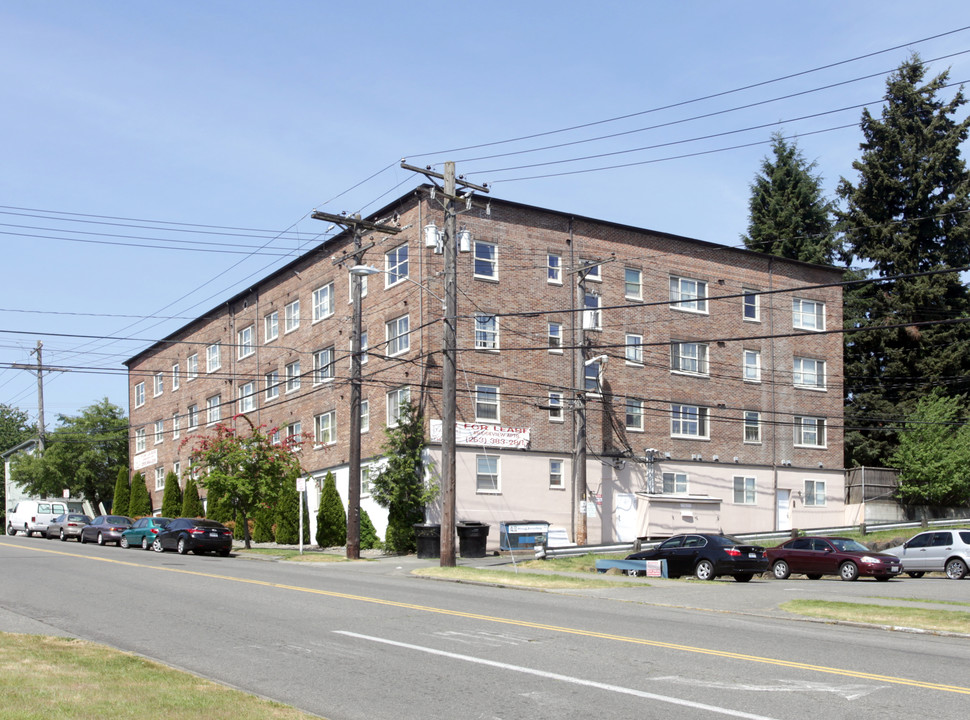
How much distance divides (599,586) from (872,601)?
6129mm

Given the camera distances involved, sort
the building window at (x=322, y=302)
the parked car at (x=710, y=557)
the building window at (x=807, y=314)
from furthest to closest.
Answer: the building window at (x=807, y=314)
the building window at (x=322, y=302)
the parked car at (x=710, y=557)

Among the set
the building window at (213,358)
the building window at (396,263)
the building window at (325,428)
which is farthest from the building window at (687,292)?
the building window at (213,358)

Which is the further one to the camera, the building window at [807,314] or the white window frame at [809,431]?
the building window at [807,314]

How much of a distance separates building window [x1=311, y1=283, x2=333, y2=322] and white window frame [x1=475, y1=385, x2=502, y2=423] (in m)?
9.89

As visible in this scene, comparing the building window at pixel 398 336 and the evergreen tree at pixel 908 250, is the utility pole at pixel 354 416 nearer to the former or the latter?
the building window at pixel 398 336

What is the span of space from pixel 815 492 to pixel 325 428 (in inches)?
917

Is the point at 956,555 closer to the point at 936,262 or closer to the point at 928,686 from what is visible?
the point at 928,686

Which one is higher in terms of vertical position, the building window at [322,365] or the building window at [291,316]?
the building window at [291,316]

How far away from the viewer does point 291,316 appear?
162 feet

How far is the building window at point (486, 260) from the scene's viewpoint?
39.1 metres

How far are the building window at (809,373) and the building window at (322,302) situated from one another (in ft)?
72.5

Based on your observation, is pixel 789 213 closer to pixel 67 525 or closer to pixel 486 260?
pixel 486 260

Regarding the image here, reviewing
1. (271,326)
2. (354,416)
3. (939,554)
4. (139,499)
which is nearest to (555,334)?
(354,416)

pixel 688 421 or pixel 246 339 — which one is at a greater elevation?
pixel 246 339
